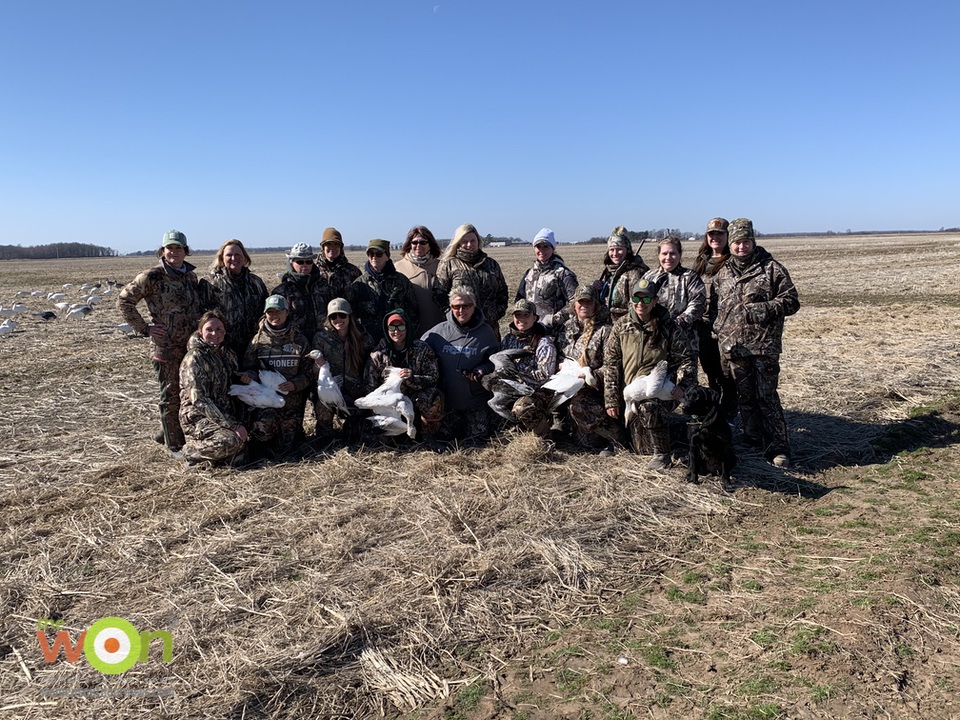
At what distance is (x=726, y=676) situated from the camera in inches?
114

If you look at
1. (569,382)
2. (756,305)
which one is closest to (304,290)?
(569,382)

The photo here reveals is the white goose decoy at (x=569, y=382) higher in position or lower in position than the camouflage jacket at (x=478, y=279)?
lower

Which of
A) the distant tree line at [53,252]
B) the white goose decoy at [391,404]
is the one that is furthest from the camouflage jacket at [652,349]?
the distant tree line at [53,252]

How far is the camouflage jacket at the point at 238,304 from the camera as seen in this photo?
5.91m

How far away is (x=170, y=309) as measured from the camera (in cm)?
577

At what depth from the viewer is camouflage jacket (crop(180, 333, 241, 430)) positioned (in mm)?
5496

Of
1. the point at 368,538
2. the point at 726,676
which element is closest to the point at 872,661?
the point at 726,676

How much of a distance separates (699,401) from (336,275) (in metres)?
3.59

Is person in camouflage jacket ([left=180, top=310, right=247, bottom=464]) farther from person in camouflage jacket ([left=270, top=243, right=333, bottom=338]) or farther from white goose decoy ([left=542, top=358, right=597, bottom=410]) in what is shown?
white goose decoy ([left=542, top=358, right=597, bottom=410])

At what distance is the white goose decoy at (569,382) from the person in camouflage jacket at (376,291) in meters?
1.49

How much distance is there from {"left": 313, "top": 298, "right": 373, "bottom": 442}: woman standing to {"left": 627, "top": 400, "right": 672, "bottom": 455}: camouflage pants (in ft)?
8.18

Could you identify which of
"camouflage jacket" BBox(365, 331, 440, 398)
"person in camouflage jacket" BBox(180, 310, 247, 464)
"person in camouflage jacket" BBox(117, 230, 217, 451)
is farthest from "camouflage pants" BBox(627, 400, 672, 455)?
"person in camouflage jacket" BBox(117, 230, 217, 451)

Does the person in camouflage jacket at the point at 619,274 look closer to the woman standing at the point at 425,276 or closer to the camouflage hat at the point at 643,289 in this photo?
the camouflage hat at the point at 643,289

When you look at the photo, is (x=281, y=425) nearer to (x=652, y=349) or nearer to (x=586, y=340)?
(x=586, y=340)
